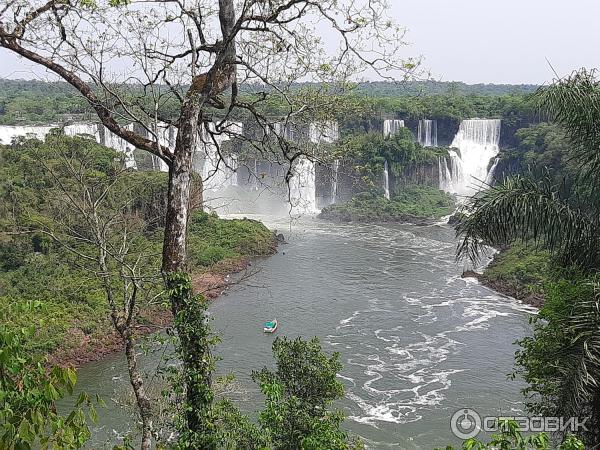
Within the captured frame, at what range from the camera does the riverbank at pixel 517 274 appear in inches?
742

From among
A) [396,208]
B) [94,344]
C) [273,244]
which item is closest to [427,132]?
[396,208]

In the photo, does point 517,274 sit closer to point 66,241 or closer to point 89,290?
point 89,290

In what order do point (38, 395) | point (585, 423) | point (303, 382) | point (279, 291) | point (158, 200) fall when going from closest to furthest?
point (38, 395) → point (585, 423) → point (303, 382) → point (279, 291) → point (158, 200)

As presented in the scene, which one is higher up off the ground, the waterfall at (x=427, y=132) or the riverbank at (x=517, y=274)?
the waterfall at (x=427, y=132)

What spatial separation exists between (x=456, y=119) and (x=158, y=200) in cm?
2469

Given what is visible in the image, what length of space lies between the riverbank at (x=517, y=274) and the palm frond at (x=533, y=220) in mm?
13534

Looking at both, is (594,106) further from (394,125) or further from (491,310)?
(394,125)

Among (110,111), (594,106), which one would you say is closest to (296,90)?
(110,111)

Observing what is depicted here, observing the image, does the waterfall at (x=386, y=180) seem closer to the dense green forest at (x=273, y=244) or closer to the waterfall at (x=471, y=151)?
the dense green forest at (x=273, y=244)

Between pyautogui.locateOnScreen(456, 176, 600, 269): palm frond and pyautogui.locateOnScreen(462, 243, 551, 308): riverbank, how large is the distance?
44.4ft

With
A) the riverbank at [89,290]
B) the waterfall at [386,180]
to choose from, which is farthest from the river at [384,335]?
the waterfall at [386,180]

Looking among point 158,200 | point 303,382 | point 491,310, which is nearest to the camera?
point 303,382

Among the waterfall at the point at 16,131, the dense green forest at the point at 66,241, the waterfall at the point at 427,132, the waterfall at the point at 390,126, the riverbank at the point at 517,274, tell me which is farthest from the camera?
the waterfall at the point at 427,132

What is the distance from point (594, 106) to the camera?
5156 millimetres
